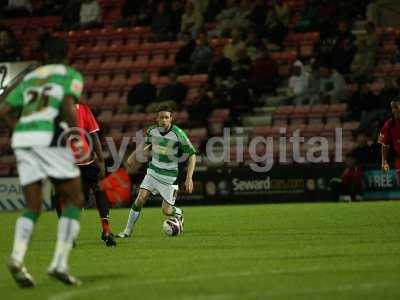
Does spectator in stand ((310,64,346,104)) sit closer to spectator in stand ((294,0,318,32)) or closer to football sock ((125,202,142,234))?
spectator in stand ((294,0,318,32))

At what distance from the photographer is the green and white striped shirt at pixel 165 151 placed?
1525 centimetres

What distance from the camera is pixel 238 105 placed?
26219mm

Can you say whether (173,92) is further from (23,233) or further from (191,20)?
(23,233)

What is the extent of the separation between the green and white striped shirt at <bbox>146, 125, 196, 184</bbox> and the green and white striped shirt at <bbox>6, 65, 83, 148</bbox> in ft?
21.5

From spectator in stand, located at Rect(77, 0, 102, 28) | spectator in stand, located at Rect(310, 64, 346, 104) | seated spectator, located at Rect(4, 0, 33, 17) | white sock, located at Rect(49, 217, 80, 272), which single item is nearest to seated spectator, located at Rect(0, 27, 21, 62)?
spectator in stand, located at Rect(77, 0, 102, 28)

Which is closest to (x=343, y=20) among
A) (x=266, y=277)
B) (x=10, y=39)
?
(x=10, y=39)

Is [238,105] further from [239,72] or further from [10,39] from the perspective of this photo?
[10,39]

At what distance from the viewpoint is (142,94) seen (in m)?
27.2

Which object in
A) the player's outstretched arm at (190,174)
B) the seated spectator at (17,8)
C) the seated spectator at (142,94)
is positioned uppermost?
the seated spectator at (17,8)

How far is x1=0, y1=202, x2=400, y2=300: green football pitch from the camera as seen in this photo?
8.11m

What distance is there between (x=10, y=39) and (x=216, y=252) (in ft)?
62.1

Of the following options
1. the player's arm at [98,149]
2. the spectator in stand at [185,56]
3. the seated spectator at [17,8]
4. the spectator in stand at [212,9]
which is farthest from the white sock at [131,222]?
the seated spectator at [17,8]

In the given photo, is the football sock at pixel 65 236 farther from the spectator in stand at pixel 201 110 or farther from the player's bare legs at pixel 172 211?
the spectator in stand at pixel 201 110

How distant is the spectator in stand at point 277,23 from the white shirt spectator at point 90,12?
6370 mm
